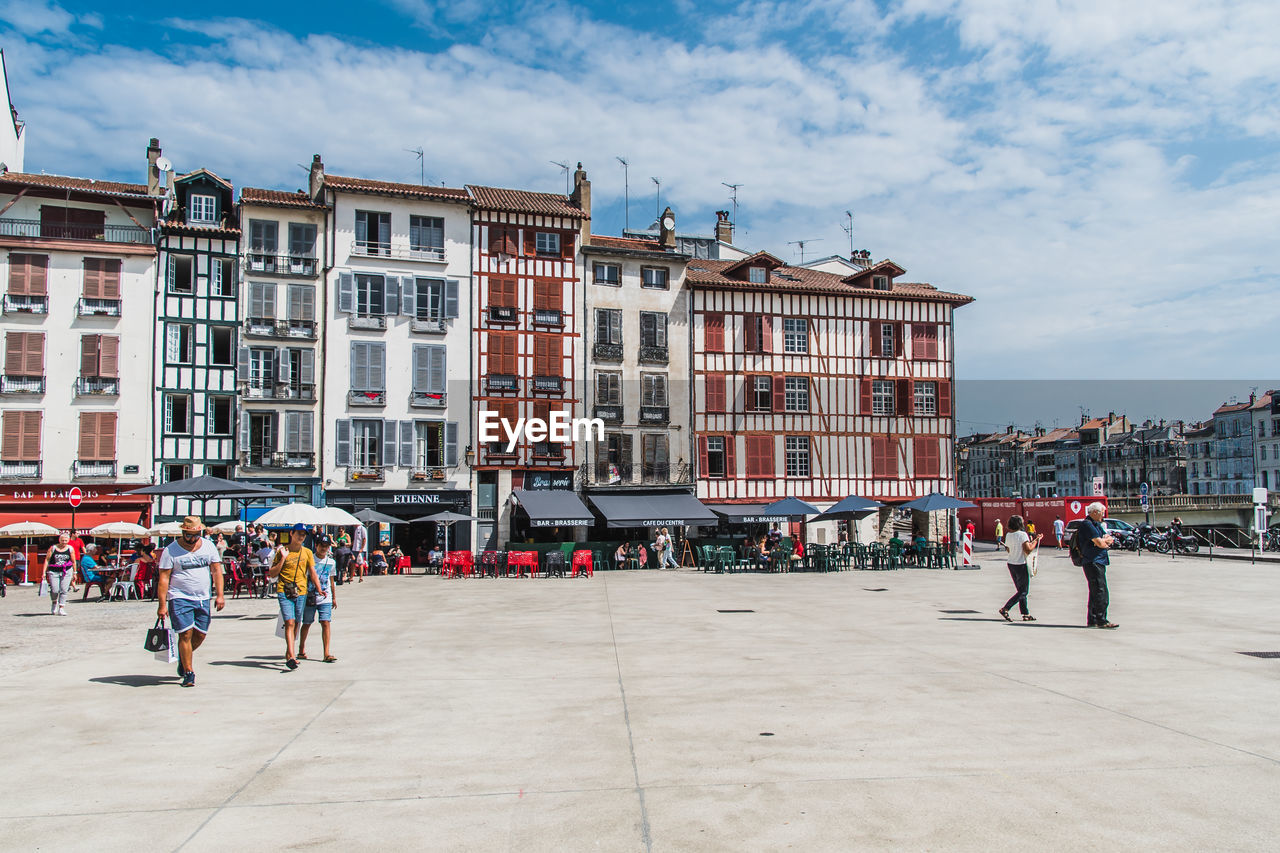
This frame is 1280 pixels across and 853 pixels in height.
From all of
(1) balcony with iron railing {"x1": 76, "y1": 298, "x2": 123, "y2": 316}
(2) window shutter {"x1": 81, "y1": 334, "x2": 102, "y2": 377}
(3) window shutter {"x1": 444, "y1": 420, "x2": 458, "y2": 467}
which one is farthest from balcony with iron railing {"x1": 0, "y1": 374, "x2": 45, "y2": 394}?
(3) window shutter {"x1": 444, "y1": 420, "x2": 458, "y2": 467}

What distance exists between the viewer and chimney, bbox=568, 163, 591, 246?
130 feet

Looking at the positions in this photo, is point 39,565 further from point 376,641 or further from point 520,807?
point 520,807

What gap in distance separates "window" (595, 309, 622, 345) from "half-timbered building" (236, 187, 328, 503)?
35.6ft

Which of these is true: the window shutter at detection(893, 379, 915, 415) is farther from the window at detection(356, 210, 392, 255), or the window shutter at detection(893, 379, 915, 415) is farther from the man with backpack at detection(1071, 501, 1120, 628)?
the man with backpack at detection(1071, 501, 1120, 628)

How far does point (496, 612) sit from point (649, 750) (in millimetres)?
11429

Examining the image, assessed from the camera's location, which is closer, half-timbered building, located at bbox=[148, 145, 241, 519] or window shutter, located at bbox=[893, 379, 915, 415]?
half-timbered building, located at bbox=[148, 145, 241, 519]

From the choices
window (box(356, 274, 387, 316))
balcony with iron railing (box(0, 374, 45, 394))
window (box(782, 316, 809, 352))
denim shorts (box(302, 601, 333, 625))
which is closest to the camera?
denim shorts (box(302, 601, 333, 625))

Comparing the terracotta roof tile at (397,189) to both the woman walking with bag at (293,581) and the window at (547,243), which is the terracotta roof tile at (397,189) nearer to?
the window at (547,243)

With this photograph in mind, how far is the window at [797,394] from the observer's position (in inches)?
1604

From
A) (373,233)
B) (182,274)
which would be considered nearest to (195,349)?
(182,274)

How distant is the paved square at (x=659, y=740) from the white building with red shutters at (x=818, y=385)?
85.8ft

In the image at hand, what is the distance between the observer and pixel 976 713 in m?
7.78

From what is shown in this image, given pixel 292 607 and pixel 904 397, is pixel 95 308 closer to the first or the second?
pixel 292 607

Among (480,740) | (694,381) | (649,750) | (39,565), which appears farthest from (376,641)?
(694,381)
